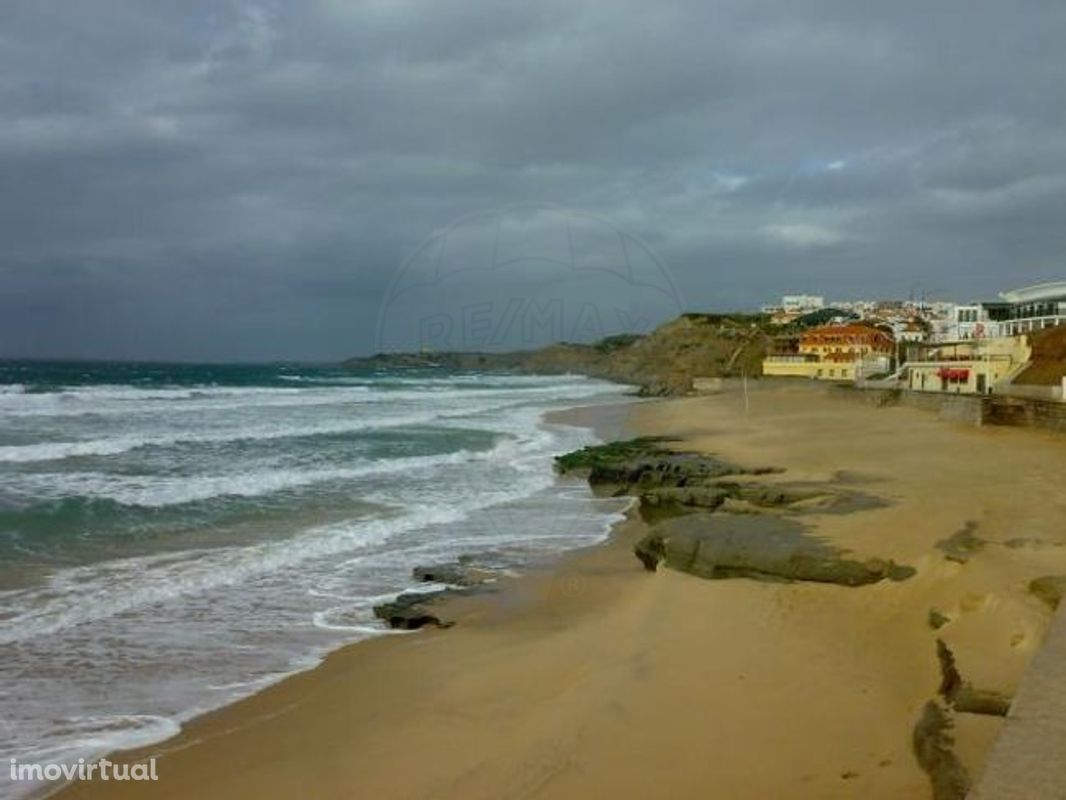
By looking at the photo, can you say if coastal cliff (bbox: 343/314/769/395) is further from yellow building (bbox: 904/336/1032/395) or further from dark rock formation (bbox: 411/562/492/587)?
dark rock formation (bbox: 411/562/492/587)

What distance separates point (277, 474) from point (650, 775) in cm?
1692

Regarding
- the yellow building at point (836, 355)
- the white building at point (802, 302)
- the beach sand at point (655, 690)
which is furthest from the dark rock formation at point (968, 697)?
the white building at point (802, 302)

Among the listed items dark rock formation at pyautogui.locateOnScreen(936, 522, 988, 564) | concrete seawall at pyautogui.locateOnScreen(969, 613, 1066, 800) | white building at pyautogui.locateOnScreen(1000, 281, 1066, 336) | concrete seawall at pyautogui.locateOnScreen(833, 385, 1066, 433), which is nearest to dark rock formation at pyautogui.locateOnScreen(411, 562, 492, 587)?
dark rock formation at pyautogui.locateOnScreen(936, 522, 988, 564)

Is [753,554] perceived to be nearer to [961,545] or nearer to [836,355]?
[961,545]

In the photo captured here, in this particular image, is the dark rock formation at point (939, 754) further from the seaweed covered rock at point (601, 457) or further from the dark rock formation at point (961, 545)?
the seaweed covered rock at point (601, 457)

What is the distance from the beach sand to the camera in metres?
5.31

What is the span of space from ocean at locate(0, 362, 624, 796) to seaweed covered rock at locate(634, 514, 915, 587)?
232 cm

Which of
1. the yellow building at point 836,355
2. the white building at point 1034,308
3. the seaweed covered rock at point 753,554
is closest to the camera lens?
the seaweed covered rock at point 753,554

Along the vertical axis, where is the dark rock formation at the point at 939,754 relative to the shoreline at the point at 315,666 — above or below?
above

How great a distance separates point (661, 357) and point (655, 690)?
331 ft

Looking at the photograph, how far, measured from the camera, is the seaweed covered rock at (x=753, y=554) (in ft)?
30.1

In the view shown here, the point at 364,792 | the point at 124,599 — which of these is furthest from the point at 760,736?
the point at 124,599

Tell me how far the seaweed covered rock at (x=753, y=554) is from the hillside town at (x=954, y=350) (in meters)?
20.4

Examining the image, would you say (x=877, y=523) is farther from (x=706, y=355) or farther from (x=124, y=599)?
(x=706, y=355)
